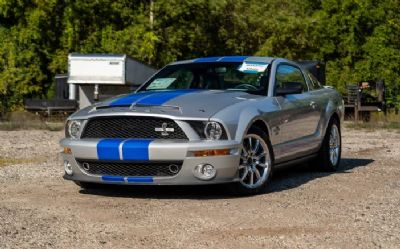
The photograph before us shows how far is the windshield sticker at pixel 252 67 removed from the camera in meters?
9.31

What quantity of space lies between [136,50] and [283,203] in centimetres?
2954

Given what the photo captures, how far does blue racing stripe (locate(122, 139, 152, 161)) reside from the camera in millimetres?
7711

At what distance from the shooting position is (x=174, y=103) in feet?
26.6

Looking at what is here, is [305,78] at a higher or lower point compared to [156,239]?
higher

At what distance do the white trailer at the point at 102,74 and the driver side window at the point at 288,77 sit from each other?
16.6 m

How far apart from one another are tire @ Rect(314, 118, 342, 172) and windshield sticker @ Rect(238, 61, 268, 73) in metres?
1.57

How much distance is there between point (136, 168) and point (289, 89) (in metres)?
2.11

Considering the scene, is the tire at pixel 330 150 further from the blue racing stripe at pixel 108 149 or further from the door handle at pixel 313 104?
the blue racing stripe at pixel 108 149

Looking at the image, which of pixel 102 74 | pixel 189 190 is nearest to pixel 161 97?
pixel 189 190

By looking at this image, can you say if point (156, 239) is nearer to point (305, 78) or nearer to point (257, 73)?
point (257, 73)

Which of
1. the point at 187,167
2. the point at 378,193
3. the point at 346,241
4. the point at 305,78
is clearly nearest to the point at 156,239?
the point at 346,241

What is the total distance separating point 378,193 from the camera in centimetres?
843

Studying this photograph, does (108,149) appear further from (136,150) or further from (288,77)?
(288,77)

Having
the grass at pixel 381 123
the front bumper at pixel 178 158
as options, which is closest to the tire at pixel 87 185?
the front bumper at pixel 178 158
